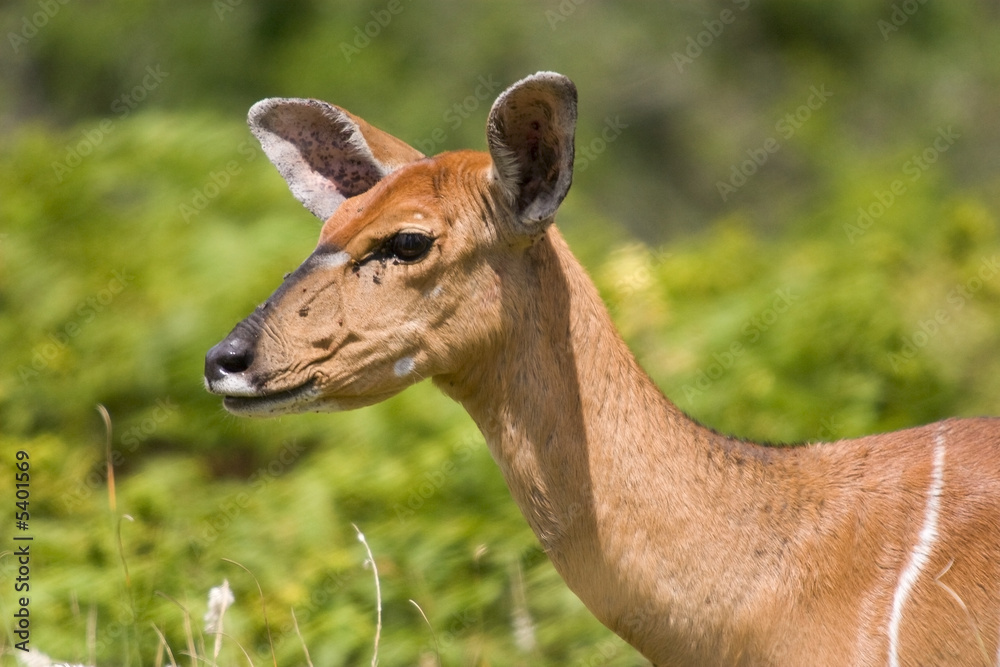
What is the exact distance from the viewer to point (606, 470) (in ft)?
11.0

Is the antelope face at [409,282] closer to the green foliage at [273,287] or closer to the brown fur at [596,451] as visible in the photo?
the brown fur at [596,451]

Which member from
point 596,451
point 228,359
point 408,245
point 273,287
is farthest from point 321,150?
point 273,287

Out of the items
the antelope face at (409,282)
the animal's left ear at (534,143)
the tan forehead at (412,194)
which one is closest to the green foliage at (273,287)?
the antelope face at (409,282)

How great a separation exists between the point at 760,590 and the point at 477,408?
92 cm

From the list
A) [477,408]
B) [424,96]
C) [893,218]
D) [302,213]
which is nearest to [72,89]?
[424,96]

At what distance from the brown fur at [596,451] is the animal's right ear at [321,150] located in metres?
0.48

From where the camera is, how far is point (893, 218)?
936 cm

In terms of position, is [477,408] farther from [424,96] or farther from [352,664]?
[424,96]

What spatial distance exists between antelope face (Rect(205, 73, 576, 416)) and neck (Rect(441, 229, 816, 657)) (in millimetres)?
→ 131

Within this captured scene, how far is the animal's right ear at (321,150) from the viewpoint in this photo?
3959mm

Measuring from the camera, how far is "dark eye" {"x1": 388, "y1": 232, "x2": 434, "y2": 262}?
3.33 meters

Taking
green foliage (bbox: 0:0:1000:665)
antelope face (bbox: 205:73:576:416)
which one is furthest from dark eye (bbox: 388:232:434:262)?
green foliage (bbox: 0:0:1000:665)

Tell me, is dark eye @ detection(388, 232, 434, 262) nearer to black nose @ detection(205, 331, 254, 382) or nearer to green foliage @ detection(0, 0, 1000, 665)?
black nose @ detection(205, 331, 254, 382)

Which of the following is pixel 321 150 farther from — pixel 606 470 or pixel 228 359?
pixel 606 470
